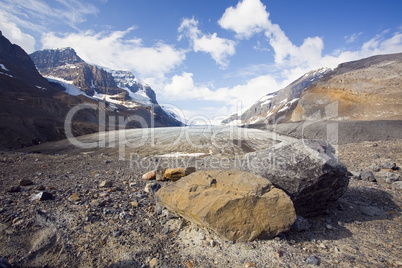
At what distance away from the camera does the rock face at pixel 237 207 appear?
332 cm

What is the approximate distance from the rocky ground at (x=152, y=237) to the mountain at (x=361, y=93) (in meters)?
26.7

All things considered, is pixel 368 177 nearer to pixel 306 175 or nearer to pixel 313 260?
pixel 306 175

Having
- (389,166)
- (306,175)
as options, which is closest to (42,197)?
(306,175)

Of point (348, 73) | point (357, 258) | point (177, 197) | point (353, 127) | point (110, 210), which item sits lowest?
point (357, 258)

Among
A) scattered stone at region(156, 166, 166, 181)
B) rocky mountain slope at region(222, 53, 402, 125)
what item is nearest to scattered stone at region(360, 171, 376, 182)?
scattered stone at region(156, 166, 166, 181)

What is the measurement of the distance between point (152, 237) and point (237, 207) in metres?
1.57

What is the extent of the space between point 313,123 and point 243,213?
1138 inches

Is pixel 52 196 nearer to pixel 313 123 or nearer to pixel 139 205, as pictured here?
pixel 139 205

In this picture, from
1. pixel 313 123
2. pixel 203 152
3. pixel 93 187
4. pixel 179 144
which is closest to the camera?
pixel 93 187

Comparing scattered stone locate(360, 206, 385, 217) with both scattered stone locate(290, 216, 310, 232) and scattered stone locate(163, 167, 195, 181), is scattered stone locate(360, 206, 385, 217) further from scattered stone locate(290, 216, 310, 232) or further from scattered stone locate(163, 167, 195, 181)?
scattered stone locate(163, 167, 195, 181)

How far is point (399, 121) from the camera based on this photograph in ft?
69.2

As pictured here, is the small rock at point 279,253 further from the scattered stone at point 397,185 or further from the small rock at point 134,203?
the scattered stone at point 397,185

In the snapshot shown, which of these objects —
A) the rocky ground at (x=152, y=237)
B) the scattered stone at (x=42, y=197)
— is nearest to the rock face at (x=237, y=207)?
the rocky ground at (x=152, y=237)

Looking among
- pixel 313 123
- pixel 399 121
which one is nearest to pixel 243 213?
pixel 399 121
